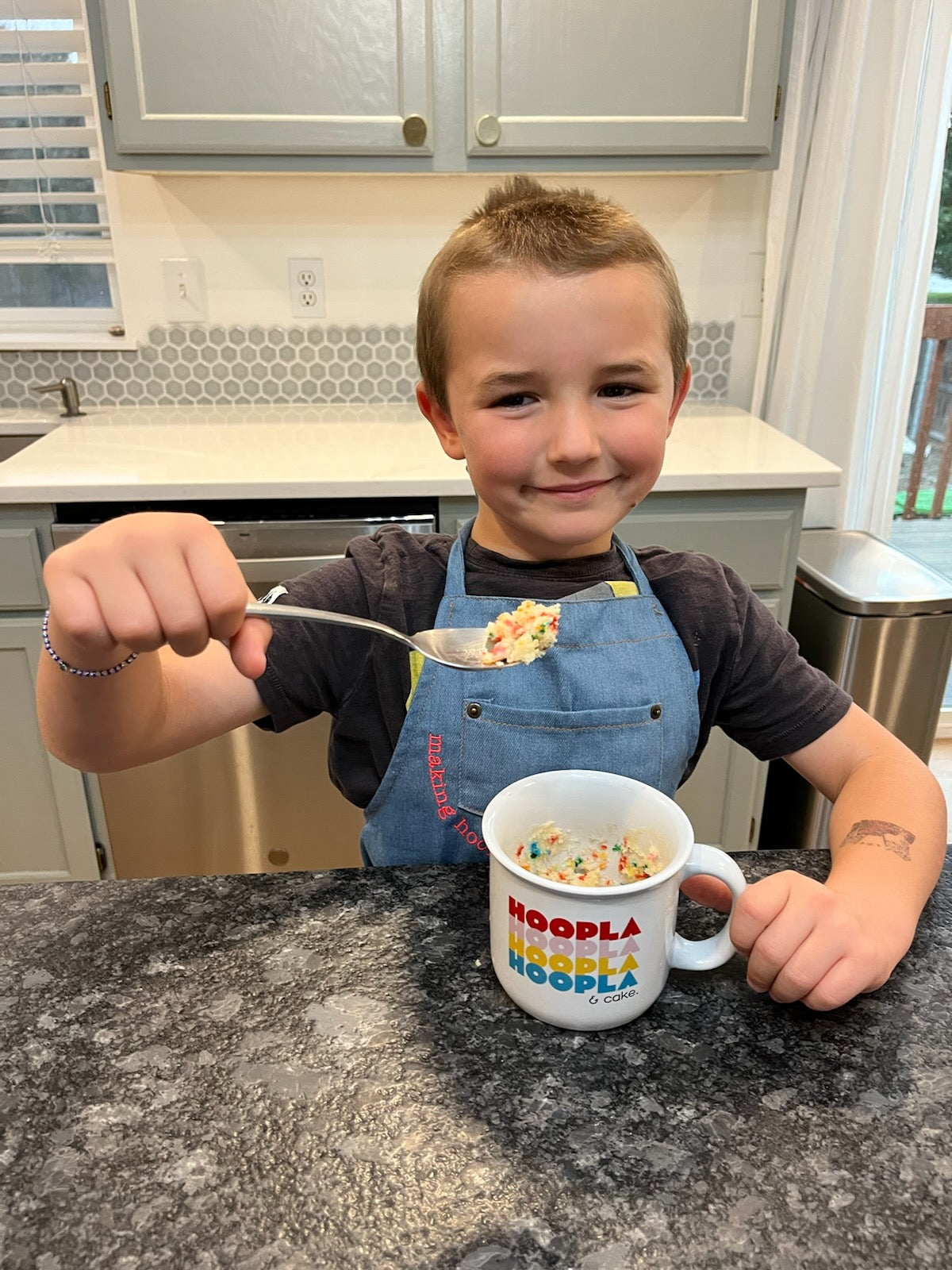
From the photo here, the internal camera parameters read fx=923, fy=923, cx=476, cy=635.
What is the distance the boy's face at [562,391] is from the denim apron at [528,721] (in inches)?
3.6

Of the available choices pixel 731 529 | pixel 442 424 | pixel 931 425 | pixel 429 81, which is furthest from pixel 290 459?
pixel 931 425

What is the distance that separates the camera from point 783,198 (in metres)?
2.01

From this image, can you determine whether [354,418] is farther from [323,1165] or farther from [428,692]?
[323,1165]

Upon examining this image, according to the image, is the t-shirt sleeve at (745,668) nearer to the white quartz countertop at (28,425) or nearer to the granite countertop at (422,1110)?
the granite countertop at (422,1110)

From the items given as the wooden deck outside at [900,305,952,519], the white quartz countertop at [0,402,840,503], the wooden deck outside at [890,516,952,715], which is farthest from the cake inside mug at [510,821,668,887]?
the wooden deck outside at [890,516,952,715]

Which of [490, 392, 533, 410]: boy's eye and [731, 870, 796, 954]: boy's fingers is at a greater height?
[490, 392, 533, 410]: boy's eye

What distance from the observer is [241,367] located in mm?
2213

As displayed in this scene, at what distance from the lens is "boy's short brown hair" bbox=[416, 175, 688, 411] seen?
0.74 meters

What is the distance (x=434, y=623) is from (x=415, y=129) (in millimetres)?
1267

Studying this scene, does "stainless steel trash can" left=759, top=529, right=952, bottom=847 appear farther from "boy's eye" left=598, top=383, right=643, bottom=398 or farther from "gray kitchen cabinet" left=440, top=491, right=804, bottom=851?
"boy's eye" left=598, top=383, right=643, bottom=398

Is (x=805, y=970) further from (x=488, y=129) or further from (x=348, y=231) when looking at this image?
(x=348, y=231)

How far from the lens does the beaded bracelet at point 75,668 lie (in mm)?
591

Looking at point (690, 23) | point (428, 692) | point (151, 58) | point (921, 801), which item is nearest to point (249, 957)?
point (428, 692)

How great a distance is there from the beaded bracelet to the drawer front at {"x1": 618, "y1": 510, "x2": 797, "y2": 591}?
1.20 metres
